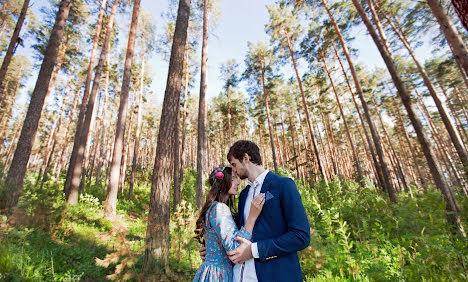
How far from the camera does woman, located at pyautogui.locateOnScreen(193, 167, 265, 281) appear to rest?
1565 millimetres

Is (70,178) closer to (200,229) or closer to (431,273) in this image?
(200,229)

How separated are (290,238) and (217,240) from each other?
2.35ft

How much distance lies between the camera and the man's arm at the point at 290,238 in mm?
1405

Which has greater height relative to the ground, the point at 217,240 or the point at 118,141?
the point at 118,141

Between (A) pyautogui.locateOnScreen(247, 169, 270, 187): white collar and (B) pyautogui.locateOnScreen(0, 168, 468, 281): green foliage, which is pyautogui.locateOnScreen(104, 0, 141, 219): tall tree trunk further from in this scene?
(A) pyautogui.locateOnScreen(247, 169, 270, 187): white collar

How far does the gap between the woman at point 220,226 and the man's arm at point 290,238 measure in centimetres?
17

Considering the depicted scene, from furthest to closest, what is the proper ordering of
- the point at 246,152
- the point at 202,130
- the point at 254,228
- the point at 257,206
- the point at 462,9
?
1. the point at 202,130
2. the point at 246,152
3. the point at 254,228
4. the point at 257,206
5. the point at 462,9

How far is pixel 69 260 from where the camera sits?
15.9 feet

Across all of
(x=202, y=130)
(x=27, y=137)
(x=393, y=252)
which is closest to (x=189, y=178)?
(x=202, y=130)

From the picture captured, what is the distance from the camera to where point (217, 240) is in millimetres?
1814

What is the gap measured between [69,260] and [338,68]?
19.9m

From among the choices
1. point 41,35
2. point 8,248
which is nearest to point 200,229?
point 8,248

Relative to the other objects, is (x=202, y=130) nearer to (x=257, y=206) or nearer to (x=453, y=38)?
(x=453, y=38)

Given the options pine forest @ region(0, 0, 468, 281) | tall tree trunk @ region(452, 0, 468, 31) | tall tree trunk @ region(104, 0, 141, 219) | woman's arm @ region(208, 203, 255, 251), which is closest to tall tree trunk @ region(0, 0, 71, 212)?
pine forest @ region(0, 0, 468, 281)
